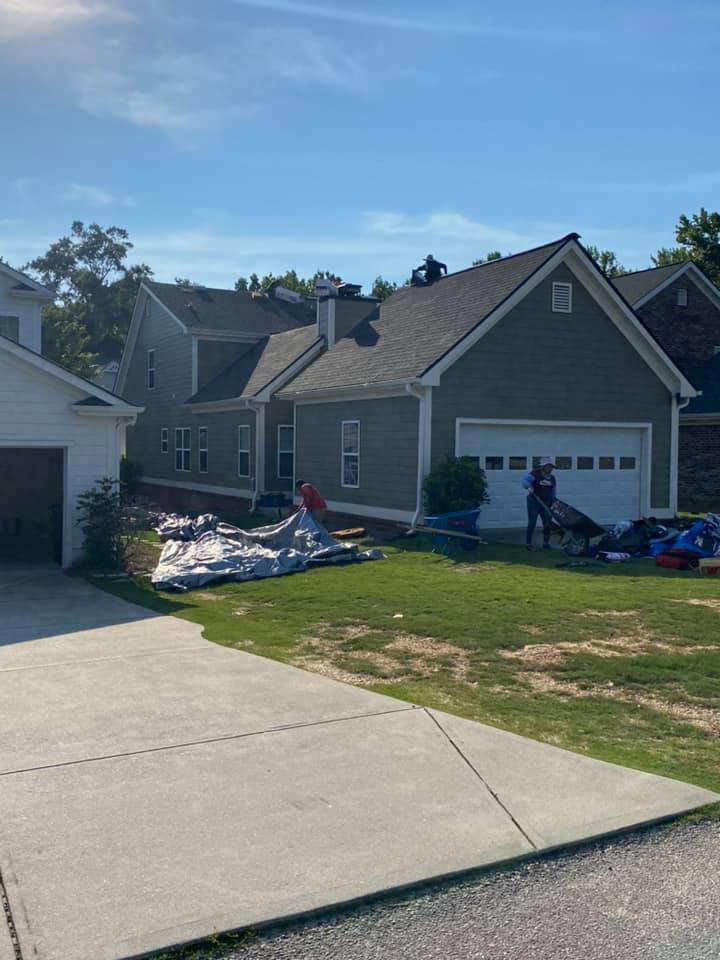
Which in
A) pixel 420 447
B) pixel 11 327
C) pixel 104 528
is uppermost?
pixel 11 327

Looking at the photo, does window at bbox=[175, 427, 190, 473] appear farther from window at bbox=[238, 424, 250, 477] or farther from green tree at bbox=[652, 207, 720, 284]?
green tree at bbox=[652, 207, 720, 284]

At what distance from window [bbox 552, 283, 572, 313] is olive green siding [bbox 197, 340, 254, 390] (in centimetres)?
1330

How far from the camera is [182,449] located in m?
31.8

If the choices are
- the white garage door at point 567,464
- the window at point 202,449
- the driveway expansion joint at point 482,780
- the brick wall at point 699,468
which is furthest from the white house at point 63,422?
the brick wall at point 699,468

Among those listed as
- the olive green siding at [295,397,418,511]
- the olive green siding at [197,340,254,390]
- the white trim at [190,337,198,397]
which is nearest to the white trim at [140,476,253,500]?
the olive green siding at [295,397,418,511]

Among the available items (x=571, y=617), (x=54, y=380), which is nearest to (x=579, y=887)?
(x=571, y=617)

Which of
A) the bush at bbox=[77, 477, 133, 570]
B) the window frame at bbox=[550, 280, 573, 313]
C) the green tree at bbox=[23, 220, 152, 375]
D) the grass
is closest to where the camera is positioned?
the grass

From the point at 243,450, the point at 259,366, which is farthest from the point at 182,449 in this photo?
the point at 243,450

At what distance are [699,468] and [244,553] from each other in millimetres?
15378

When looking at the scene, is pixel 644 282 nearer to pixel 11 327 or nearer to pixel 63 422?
pixel 11 327

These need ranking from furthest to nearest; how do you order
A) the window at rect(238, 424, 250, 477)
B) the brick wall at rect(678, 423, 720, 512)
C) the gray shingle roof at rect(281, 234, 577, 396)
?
the window at rect(238, 424, 250, 477), the brick wall at rect(678, 423, 720, 512), the gray shingle roof at rect(281, 234, 577, 396)

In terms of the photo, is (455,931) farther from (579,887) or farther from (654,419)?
(654,419)

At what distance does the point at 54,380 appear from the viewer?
1588cm

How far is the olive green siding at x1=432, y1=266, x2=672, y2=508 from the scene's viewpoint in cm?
1941
